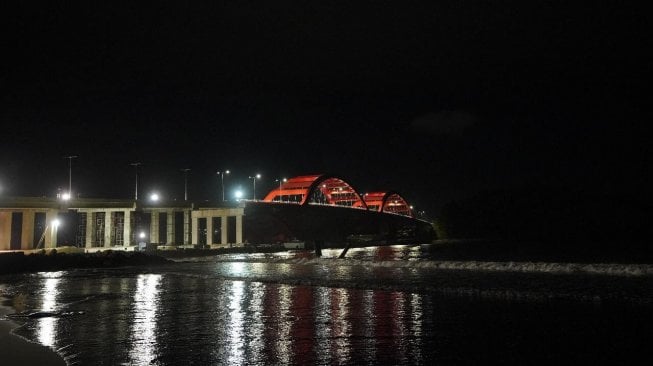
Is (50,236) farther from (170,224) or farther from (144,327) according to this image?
(144,327)

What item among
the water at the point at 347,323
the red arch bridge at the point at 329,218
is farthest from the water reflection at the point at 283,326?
the red arch bridge at the point at 329,218

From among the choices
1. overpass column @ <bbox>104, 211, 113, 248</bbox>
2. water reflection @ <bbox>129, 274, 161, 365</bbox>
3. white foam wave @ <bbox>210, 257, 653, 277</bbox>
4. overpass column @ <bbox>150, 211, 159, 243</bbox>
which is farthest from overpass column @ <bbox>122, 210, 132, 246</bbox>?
water reflection @ <bbox>129, 274, 161, 365</bbox>

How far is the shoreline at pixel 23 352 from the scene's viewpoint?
10203 mm

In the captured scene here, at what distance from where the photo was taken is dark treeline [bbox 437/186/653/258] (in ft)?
398

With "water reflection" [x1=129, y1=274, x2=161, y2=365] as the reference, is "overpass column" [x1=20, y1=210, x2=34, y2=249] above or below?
above

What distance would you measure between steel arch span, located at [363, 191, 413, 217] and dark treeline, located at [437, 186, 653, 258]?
20.2 metres

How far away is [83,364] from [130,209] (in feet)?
257

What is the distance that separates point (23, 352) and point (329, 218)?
13478cm

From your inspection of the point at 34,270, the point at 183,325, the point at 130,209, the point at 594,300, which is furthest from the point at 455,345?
the point at 130,209

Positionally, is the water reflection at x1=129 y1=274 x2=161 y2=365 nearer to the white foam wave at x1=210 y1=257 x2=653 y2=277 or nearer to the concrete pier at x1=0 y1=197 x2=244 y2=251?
the white foam wave at x1=210 y1=257 x2=653 y2=277

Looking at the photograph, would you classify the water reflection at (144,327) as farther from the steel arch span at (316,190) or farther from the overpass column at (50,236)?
the steel arch span at (316,190)

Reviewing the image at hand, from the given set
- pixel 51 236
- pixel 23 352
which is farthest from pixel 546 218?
pixel 23 352

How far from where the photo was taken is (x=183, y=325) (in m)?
14.1

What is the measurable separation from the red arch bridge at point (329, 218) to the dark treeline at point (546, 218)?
489 inches
